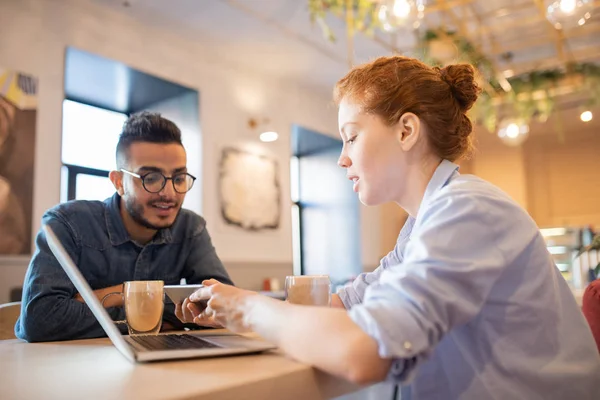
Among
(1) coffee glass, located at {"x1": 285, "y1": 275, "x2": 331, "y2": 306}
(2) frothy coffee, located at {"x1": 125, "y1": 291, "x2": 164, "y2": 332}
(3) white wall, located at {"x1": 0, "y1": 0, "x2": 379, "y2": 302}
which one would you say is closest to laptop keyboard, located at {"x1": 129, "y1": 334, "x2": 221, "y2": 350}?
(2) frothy coffee, located at {"x1": 125, "y1": 291, "x2": 164, "y2": 332}

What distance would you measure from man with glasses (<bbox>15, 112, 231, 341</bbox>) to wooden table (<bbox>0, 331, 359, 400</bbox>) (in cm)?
76

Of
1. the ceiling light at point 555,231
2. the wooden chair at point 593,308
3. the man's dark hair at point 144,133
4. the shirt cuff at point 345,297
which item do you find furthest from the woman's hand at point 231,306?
the ceiling light at point 555,231

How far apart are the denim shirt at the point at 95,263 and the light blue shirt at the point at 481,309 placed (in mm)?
874

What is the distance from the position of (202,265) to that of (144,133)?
0.51m

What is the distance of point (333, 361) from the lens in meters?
0.80

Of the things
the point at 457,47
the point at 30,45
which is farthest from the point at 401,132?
the point at 457,47

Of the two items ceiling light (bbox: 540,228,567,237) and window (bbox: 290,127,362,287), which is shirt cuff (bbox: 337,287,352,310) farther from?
ceiling light (bbox: 540,228,567,237)

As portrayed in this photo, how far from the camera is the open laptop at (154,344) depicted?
2.97ft

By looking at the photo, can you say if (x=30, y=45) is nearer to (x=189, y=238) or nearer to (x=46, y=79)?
(x=46, y=79)

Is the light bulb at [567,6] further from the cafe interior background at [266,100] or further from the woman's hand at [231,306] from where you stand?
the woman's hand at [231,306]

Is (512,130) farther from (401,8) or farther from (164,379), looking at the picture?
(164,379)

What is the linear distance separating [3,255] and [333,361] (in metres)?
3.48

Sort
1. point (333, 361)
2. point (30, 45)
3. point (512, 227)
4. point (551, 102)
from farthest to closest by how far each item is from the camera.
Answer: point (551, 102) → point (30, 45) → point (512, 227) → point (333, 361)

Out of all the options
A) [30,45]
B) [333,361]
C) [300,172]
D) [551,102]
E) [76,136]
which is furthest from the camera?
[300,172]
